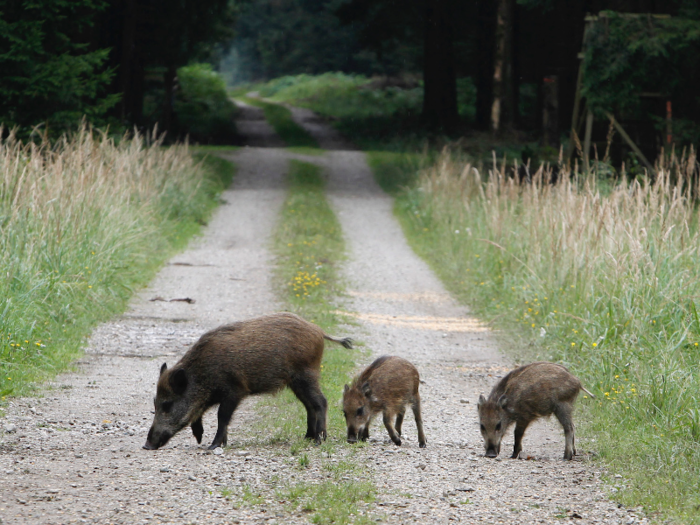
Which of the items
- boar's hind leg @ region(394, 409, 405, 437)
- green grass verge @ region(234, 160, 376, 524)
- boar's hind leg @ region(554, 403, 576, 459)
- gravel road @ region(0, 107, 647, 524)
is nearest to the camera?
gravel road @ region(0, 107, 647, 524)

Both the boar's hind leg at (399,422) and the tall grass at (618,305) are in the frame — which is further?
the boar's hind leg at (399,422)

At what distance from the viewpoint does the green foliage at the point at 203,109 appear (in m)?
36.1

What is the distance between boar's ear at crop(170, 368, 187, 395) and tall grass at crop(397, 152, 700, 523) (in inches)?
119

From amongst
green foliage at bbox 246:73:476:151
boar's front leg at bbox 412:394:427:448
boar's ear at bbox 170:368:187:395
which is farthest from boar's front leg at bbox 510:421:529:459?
green foliage at bbox 246:73:476:151

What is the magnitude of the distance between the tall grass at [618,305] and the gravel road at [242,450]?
0.34 m

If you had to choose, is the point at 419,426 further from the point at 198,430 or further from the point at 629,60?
the point at 629,60

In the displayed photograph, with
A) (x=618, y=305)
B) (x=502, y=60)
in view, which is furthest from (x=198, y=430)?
(x=502, y=60)

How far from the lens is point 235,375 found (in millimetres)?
5832

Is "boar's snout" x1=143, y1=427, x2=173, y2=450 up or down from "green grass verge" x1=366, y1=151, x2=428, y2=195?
up

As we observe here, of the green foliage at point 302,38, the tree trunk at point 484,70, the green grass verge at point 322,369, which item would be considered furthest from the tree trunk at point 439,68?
the green foliage at point 302,38

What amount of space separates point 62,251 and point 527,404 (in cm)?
625

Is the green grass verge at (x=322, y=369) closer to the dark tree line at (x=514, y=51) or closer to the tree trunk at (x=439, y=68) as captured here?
the dark tree line at (x=514, y=51)

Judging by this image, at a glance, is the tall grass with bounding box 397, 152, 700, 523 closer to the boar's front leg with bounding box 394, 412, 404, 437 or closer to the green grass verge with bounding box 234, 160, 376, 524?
the boar's front leg with bounding box 394, 412, 404, 437

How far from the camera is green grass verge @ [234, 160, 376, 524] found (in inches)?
183
